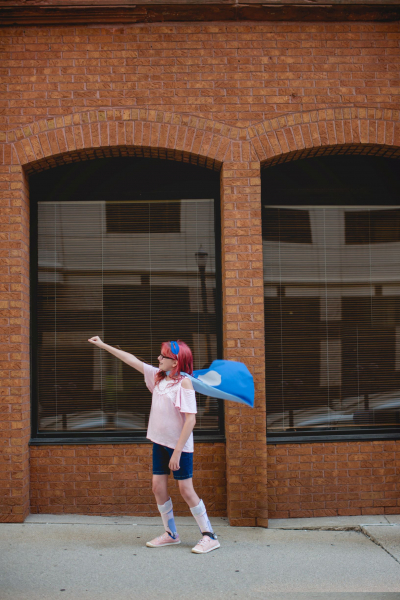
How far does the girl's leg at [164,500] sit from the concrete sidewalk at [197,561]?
0.52 feet

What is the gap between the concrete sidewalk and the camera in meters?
3.79

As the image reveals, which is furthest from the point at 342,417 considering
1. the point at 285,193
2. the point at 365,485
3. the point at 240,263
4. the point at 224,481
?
the point at 285,193

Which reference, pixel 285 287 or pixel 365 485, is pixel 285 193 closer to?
pixel 285 287

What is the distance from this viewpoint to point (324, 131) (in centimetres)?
547

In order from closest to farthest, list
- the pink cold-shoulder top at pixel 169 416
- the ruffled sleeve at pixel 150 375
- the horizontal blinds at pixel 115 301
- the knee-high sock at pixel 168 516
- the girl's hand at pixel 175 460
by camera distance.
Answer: the girl's hand at pixel 175 460
the pink cold-shoulder top at pixel 169 416
the knee-high sock at pixel 168 516
the ruffled sleeve at pixel 150 375
the horizontal blinds at pixel 115 301

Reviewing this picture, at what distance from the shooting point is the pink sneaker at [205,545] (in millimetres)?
4458

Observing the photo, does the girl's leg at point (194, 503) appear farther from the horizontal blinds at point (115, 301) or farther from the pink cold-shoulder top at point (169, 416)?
the horizontal blinds at point (115, 301)

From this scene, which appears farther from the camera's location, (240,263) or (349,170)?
(349,170)

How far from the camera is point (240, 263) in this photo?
541 centimetres

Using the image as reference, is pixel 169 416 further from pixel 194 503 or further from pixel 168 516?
→ pixel 168 516

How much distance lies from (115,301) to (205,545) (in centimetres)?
258

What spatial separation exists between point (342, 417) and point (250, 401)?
1598 millimetres

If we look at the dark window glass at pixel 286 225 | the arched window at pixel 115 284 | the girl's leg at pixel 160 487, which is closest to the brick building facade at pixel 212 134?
the arched window at pixel 115 284

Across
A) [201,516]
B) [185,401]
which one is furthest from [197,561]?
[185,401]
